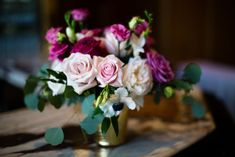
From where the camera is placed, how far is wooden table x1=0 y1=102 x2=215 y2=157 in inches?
36.6

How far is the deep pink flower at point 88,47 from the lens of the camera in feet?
2.89

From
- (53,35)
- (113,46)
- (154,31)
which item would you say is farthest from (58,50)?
(154,31)

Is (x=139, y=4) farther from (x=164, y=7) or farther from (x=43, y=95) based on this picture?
(x=43, y=95)

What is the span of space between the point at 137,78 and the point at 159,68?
90 millimetres

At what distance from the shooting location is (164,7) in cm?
364

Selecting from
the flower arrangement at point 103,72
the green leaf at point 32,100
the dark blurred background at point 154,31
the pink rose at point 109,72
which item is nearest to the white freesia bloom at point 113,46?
the flower arrangement at point 103,72

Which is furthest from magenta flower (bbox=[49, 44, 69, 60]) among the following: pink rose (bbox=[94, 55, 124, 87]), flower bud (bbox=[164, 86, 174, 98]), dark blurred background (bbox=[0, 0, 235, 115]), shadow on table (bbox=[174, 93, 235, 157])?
dark blurred background (bbox=[0, 0, 235, 115])

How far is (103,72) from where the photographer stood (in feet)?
2.77

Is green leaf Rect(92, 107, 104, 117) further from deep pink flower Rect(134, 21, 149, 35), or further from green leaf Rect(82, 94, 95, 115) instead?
deep pink flower Rect(134, 21, 149, 35)

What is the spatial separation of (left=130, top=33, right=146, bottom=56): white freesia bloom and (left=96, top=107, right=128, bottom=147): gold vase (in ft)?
0.57

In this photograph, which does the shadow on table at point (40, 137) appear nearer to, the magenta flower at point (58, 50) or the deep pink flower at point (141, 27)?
the magenta flower at point (58, 50)

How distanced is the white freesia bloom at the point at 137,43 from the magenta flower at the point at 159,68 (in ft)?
0.10

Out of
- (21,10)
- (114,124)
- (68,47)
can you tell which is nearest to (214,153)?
(114,124)

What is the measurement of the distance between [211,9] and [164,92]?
318 centimetres
